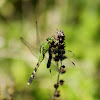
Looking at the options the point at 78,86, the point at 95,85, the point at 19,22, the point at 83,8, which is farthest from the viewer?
the point at 19,22

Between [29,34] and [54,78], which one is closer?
[54,78]

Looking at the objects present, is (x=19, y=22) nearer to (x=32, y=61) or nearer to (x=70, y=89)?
(x=32, y=61)

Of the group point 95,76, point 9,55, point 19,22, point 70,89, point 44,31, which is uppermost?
point 19,22

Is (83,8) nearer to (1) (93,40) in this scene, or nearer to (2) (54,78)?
(1) (93,40)

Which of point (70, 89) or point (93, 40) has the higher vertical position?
point (93, 40)

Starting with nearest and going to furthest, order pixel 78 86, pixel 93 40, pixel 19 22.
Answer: pixel 78 86 → pixel 93 40 → pixel 19 22

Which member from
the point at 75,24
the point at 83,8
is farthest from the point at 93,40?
the point at 83,8
